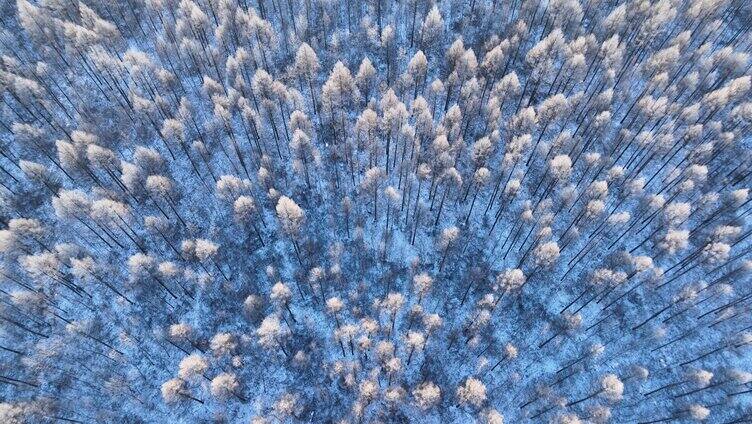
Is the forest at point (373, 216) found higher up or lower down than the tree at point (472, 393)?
higher up

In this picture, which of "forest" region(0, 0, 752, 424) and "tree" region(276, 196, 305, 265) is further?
"tree" region(276, 196, 305, 265)

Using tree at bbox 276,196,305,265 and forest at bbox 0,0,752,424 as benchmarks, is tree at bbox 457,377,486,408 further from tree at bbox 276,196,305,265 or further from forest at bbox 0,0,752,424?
tree at bbox 276,196,305,265

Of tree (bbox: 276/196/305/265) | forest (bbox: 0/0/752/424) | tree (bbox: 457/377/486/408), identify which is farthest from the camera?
tree (bbox: 276/196/305/265)

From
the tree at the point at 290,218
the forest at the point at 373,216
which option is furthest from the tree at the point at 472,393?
the tree at the point at 290,218

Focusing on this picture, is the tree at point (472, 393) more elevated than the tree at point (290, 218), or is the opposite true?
the tree at point (290, 218)

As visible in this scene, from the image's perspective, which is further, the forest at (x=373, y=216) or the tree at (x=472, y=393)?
the forest at (x=373, y=216)

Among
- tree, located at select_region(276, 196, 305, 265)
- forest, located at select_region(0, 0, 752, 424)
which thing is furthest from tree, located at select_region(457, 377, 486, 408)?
tree, located at select_region(276, 196, 305, 265)

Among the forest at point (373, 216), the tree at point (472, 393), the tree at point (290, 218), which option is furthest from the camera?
the tree at point (290, 218)

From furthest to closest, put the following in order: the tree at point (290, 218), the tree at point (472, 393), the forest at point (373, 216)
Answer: the tree at point (290, 218) → the forest at point (373, 216) → the tree at point (472, 393)

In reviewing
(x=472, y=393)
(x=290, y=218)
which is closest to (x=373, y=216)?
(x=290, y=218)

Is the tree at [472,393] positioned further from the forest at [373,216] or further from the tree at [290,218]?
the tree at [290,218]
